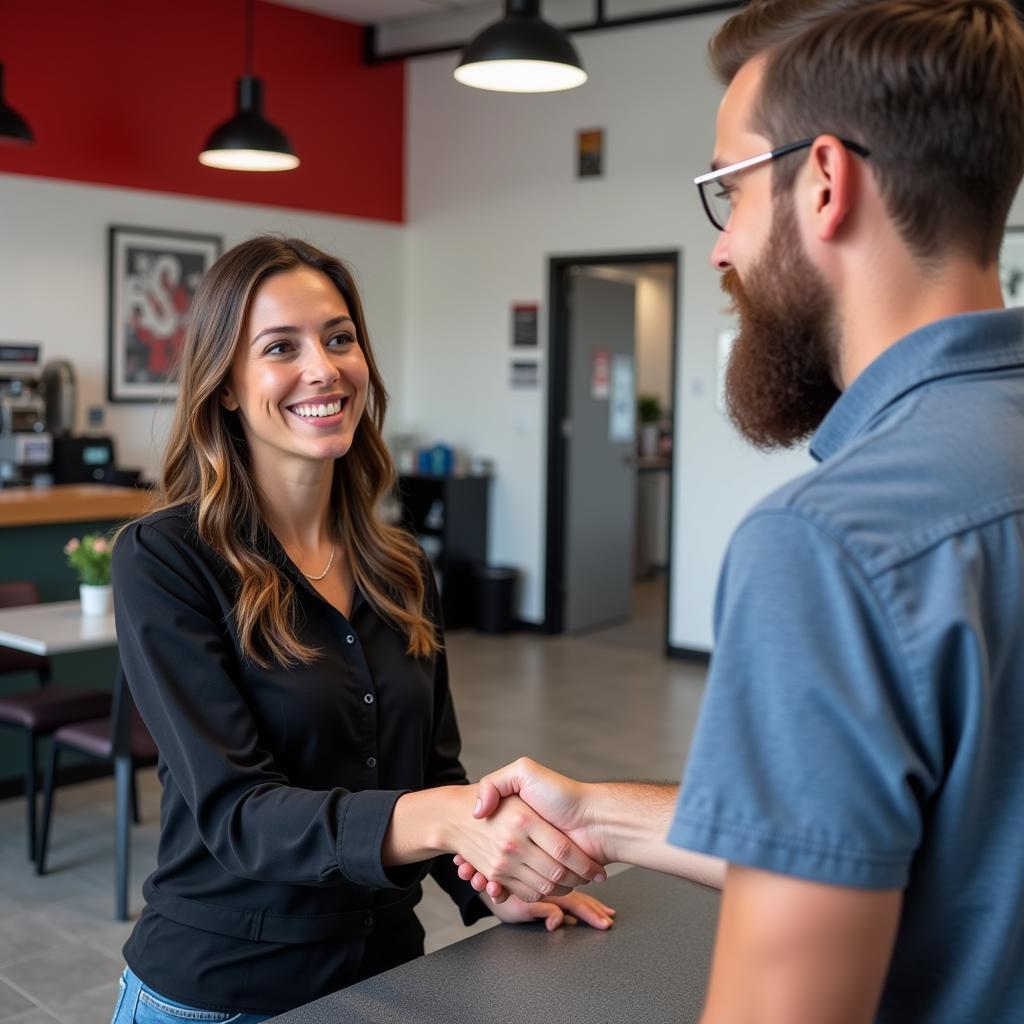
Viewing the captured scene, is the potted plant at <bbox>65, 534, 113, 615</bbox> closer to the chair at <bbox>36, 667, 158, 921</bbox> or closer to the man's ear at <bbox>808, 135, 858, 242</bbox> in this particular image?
the chair at <bbox>36, 667, 158, 921</bbox>

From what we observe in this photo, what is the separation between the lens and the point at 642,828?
1.37 meters

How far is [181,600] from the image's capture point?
1.55 metres

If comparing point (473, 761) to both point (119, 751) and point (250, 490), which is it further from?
point (250, 490)

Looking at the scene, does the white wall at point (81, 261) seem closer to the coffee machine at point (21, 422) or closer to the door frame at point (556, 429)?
the coffee machine at point (21, 422)

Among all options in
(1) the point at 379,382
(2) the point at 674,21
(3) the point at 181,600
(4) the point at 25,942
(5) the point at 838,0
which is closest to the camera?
(5) the point at 838,0

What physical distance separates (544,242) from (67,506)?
395cm

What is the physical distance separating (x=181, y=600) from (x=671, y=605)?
19.8 ft

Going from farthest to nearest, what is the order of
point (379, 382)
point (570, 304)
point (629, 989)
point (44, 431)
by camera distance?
point (570, 304), point (44, 431), point (379, 382), point (629, 989)

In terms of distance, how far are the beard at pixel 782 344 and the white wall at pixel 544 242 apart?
595 cm

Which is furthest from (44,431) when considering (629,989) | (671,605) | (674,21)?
(629,989)

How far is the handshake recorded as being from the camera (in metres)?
1.38

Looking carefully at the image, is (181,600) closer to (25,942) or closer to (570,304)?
(25,942)

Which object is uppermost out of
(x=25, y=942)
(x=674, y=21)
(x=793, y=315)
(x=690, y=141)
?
(x=674, y=21)

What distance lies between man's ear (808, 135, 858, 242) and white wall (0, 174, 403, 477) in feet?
18.8
